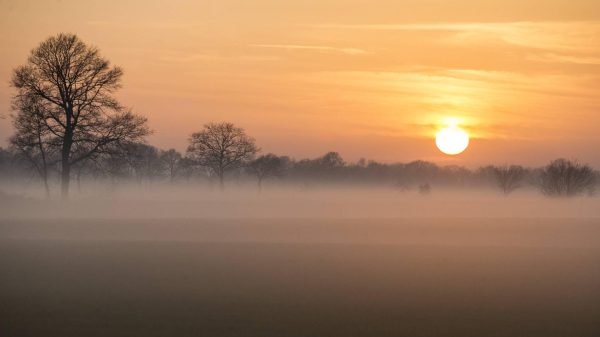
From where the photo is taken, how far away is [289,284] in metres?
21.4

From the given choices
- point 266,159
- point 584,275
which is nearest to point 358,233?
point 584,275

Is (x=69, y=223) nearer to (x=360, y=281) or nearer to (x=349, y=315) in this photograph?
(x=360, y=281)

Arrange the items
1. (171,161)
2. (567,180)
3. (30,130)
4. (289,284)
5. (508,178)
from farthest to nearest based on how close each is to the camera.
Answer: (171,161)
(508,178)
(567,180)
(30,130)
(289,284)

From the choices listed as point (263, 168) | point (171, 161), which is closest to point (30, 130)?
point (263, 168)

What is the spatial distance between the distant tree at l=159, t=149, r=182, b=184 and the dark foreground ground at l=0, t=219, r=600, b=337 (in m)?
82.3

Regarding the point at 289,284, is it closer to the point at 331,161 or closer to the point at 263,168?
the point at 263,168

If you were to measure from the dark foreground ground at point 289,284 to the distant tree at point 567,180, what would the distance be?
166 ft

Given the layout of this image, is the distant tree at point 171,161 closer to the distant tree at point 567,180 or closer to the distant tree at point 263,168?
the distant tree at point 263,168

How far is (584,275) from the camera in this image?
79.3ft

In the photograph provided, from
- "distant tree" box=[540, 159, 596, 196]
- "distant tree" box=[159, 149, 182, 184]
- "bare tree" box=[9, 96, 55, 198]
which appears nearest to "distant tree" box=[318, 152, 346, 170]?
"distant tree" box=[159, 149, 182, 184]

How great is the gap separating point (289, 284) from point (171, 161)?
11007cm

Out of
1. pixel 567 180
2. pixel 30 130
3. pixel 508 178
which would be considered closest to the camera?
pixel 30 130

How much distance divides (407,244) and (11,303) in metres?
20.3

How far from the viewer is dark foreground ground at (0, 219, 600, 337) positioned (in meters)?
16.3
